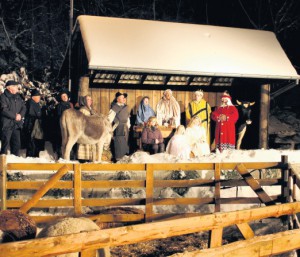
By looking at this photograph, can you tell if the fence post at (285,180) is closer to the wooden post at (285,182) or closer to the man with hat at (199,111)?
the wooden post at (285,182)

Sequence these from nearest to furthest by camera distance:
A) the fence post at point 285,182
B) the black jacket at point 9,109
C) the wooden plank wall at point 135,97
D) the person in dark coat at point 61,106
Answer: the fence post at point 285,182 < the black jacket at point 9,109 < the person in dark coat at point 61,106 < the wooden plank wall at point 135,97

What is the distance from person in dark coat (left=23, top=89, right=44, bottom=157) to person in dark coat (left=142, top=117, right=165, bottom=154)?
2.49 metres

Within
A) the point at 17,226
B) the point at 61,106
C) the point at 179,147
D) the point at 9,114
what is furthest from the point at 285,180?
the point at 9,114

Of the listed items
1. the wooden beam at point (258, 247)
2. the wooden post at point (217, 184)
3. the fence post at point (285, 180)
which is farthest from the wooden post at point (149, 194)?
the wooden beam at point (258, 247)

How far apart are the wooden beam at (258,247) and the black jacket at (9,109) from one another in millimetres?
7130

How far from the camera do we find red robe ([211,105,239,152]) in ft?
36.9

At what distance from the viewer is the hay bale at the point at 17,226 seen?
4002 mm

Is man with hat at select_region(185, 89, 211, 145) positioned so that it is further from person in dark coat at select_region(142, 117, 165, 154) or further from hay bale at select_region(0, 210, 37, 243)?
hay bale at select_region(0, 210, 37, 243)

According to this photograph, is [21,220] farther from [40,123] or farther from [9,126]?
[40,123]

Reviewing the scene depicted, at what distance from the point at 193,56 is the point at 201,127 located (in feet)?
6.44

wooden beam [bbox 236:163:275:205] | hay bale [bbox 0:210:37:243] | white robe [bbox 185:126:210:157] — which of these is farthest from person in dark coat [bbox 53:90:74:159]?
hay bale [bbox 0:210:37:243]

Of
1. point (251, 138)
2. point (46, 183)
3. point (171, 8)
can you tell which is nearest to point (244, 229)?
point (46, 183)

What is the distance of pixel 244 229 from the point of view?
4031 mm

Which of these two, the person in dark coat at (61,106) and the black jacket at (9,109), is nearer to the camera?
the black jacket at (9,109)
